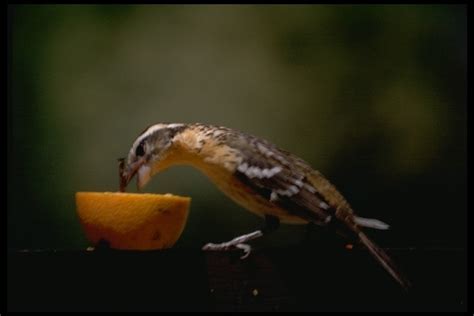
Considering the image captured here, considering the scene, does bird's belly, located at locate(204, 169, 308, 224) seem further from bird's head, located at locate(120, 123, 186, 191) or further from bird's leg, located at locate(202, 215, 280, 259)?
bird's head, located at locate(120, 123, 186, 191)

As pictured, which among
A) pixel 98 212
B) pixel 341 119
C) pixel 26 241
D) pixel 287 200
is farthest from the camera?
pixel 341 119

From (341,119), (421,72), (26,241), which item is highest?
(421,72)

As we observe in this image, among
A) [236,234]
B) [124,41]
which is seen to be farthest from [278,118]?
[124,41]

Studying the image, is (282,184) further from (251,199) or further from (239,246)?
(239,246)

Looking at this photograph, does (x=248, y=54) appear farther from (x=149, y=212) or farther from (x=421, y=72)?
(x=149, y=212)

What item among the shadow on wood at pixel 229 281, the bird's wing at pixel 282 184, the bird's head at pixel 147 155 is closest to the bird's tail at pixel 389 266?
the shadow on wood at pixel 229 281

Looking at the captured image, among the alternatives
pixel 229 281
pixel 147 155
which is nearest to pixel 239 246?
pixel 229 281
